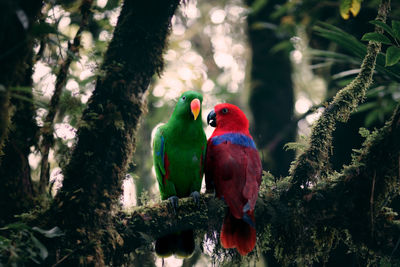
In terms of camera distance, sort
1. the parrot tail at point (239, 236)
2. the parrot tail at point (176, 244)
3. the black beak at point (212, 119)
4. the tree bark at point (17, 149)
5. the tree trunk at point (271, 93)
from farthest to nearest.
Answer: the tree trunk at point (271, 93) < the black beak at point (212, 119) < the parrot tail at point (176, 244) < the parrot tail at point (239, 236) < the tree bark at point (17, 149)

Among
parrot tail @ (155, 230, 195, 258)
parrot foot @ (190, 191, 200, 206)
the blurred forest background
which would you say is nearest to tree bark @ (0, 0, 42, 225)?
the blurred forest background

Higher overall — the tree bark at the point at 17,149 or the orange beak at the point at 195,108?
the orange beak at the point at 195,108

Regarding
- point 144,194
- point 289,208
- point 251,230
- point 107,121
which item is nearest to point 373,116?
point 289,208

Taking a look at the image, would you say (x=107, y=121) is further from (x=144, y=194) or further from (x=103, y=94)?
(x=144, y=194)

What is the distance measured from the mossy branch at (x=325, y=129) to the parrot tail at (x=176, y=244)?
2.96 feet

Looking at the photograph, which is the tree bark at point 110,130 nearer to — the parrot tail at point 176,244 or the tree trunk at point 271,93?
the parrot tail at point 176,244

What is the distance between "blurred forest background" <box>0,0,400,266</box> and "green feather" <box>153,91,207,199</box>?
242mm

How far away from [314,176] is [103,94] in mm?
1776

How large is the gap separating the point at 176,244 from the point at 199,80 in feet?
16.1

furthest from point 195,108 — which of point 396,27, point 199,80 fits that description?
point 199,80

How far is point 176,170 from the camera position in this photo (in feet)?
11.2

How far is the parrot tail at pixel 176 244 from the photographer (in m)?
2.99

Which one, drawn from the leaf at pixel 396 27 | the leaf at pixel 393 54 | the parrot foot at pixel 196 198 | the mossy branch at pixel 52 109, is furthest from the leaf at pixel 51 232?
the leaf at pixel 396 27

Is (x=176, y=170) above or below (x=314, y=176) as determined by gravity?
above
